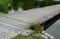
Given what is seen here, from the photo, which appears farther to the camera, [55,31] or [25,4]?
[25,4]

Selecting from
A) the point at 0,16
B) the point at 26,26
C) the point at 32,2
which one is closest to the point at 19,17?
the point at 0,16

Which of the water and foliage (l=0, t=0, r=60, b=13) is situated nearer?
the water

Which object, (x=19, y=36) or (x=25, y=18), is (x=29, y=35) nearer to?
(x=19, y=36)

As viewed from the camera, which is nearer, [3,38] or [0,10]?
[3,38]

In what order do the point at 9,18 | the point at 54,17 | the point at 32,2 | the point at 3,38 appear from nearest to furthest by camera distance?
the point at 3,38
the point at 9,18
the point at 54,17
the point at 32,2

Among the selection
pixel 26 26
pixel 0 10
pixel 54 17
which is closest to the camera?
pixel 26 26

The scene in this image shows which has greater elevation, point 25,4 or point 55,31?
point 55,31

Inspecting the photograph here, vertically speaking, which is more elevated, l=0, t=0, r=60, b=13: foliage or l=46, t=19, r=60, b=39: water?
l=46, t=19, r=60, b=39: water

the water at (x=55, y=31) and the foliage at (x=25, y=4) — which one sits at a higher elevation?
the water at (x=55, y=31)

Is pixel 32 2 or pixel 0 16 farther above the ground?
pixel 0 16

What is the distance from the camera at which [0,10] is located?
683 cm

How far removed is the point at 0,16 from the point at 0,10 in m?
0.62

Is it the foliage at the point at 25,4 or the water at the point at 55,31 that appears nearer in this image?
the water at the point at 55,31

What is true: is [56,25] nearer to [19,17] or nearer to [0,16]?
[19,17]
